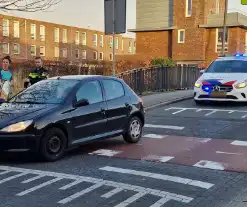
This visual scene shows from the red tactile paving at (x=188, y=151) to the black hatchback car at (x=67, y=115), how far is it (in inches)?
17.3

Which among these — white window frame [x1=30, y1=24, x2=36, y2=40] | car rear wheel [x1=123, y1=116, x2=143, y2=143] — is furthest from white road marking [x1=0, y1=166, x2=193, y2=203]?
white window frame [x1=30, y1=24, x2=36, y2=40]

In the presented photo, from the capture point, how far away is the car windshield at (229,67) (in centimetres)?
1532

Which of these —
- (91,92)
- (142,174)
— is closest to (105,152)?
(91,92)

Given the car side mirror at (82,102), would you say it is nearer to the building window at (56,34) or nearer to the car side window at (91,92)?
the car side window at (91,92)

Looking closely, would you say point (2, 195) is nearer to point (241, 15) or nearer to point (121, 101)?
point (121, 101)

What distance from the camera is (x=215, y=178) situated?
6.07 meters

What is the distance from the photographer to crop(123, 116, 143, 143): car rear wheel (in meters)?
8.70

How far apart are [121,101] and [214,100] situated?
6.87 meters

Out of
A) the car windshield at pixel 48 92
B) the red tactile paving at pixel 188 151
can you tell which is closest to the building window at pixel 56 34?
A: the red tactile paving at pixel 188 151

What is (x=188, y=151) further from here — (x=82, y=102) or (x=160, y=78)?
(x=160, y=78)

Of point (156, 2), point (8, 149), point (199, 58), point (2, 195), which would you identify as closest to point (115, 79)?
point (8, 149)

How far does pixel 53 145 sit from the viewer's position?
704 cm

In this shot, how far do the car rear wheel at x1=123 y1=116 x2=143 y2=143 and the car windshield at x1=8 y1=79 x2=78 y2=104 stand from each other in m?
1.60

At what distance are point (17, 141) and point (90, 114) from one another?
60.8 inches
